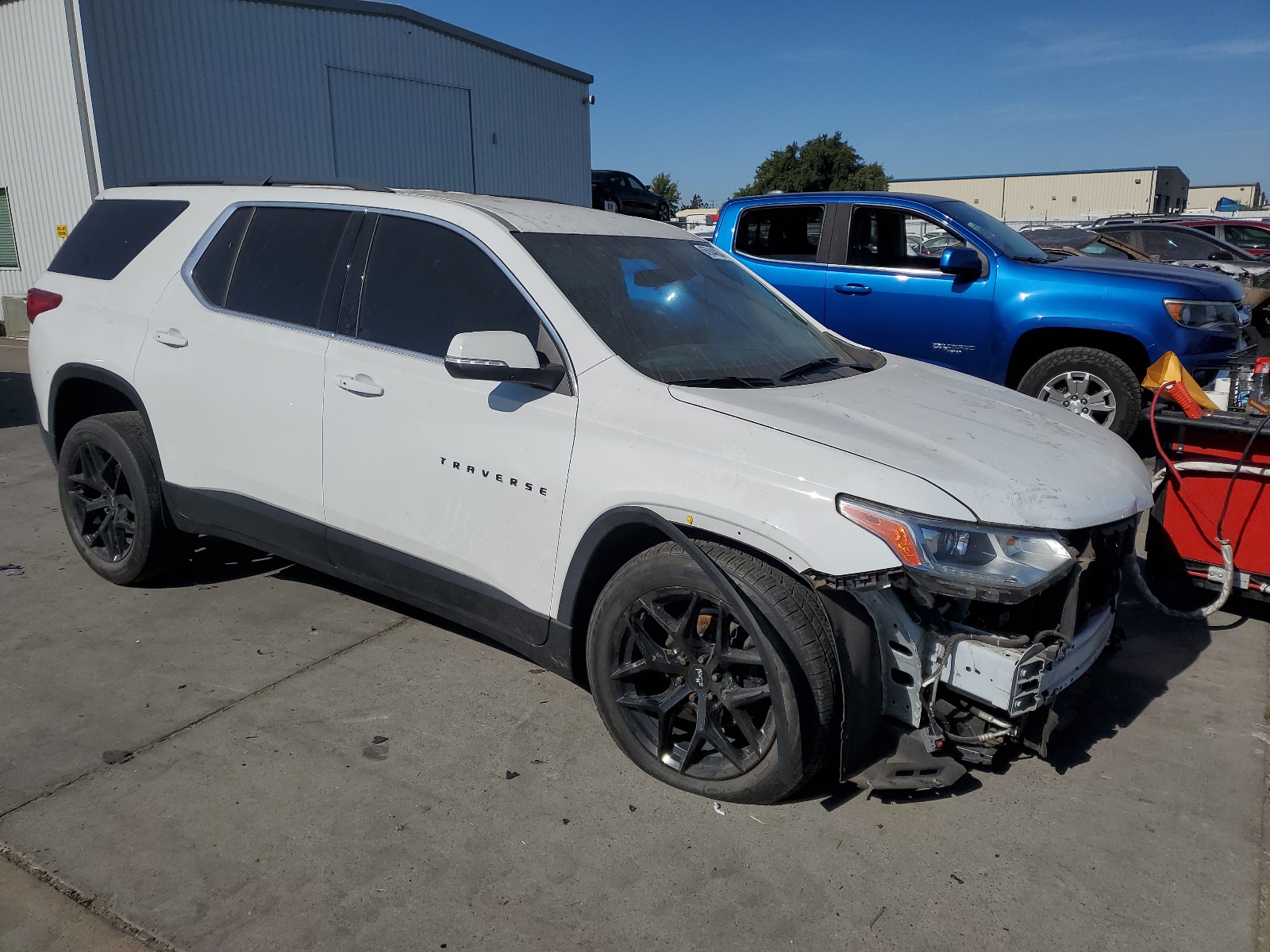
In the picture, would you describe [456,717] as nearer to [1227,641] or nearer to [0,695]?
[0,695]

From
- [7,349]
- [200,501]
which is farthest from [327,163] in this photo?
[200,501]

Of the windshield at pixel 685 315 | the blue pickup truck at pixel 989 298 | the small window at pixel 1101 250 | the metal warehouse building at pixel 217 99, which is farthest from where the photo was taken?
the metal warehouse building at pixel 217 99

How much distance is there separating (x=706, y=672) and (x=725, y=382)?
965 mm

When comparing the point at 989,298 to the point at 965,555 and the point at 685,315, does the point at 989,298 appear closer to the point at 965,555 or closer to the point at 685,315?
the point at 685,315

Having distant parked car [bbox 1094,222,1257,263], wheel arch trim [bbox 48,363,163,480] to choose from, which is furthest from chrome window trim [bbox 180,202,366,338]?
distant parked car [bbox 1094,222,1257,263]

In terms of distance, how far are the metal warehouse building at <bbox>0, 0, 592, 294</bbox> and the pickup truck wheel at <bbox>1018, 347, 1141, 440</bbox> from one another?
8624 mm

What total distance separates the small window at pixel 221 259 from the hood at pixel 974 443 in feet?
7.37

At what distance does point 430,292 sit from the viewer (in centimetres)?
352

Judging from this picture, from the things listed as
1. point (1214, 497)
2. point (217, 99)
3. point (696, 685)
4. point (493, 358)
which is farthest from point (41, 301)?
point (217, 99)

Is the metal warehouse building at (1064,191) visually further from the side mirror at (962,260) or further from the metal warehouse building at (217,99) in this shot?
the side mirror at (962,260)

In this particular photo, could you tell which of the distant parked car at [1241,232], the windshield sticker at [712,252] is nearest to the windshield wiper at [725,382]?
the windshield sticker at [712,252]

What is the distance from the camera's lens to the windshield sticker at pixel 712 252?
13.8 feet

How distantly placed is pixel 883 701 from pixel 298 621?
8.90ft

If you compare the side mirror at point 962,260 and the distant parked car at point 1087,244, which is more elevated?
the distant parked car at point 1087,244
